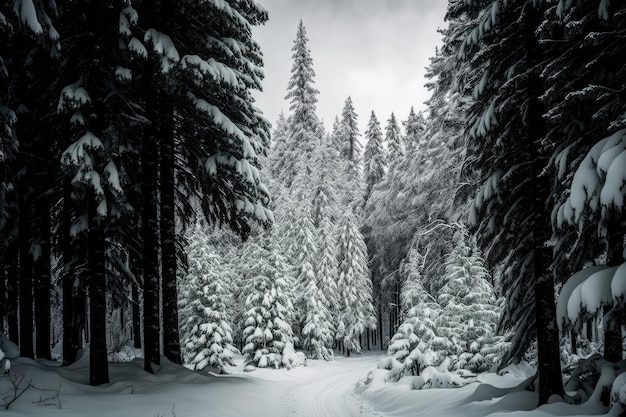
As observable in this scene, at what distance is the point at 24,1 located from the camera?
22.7 ft

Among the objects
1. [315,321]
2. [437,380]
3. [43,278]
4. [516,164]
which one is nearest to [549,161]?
[516,164]

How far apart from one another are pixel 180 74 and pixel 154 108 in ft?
7.03

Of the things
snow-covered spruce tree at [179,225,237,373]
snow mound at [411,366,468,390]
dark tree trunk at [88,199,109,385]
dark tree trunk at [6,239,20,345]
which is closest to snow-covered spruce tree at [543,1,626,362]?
A: snow mound at [411,366,468,390]

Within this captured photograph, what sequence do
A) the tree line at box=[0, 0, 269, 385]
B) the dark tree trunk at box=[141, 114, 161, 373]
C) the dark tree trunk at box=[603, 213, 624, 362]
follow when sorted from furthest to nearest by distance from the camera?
the dark tree trunk at box=[141, 114, 161, 373]
the tree line at box=[0, 0, 269, 385]
the dark tree trunk at box=[603, 213, 624, 362]

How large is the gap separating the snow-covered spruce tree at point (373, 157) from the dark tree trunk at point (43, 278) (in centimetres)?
3393

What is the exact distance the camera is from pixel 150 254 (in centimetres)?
1127

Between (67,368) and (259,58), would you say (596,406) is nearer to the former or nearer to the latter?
(67,368)

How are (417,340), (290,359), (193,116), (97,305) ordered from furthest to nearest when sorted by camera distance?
1. (290,359)
2. (417,340)
3. (193,116)
4. (97,305)

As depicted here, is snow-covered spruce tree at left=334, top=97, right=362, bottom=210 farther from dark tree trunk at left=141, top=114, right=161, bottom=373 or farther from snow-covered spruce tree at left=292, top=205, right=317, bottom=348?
dark tree trunk at left=141, top=114, right=161, bottom=373

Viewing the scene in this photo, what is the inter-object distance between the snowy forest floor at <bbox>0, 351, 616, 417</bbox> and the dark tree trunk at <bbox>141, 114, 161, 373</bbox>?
700 mm

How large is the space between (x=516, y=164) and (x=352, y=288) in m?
28.1

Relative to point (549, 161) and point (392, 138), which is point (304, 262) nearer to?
point (392, 138)

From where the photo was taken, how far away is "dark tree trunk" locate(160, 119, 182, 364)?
1155 centimetres

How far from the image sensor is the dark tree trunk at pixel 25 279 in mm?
12195
